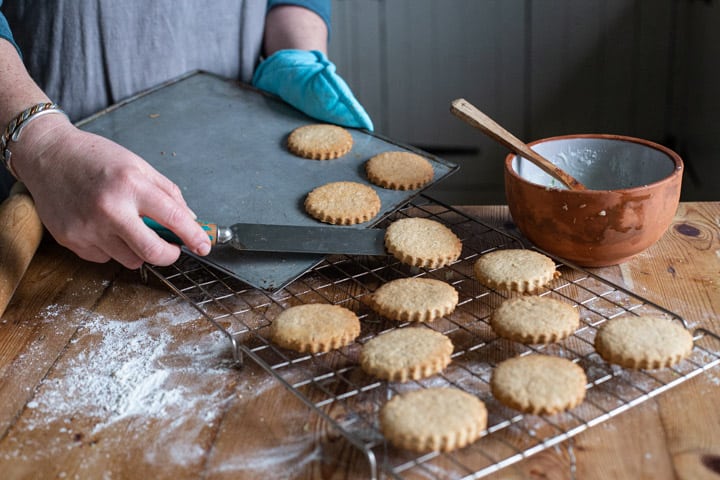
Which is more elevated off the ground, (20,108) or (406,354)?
(20,108)

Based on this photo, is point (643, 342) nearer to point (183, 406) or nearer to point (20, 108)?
point (183, 406)

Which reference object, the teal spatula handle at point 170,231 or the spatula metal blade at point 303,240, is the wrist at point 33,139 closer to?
the teal spatula handle at point 170,231

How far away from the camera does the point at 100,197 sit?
1.22 metres

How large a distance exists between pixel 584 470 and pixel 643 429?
0.12 m

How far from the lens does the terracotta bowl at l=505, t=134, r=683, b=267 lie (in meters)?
1.30

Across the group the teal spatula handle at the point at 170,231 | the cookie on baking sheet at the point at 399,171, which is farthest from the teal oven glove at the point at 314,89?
the teal spatula handle at the point at 170,231

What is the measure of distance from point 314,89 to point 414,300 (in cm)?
70

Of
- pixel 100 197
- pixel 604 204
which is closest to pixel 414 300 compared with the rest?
pixel 604 204

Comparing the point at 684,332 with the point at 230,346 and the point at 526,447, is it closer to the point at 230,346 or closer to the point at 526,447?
the point at 526,447

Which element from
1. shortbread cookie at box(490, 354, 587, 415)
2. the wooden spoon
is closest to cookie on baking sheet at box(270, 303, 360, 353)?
shortbread cookie at box(490, 354, 587, 415)

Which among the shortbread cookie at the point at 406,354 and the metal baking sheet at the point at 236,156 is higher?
the metal baking sheet at the point at 236,156

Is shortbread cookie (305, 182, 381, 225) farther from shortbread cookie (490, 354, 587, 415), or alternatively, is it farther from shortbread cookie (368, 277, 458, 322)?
shortbread cookie (490, 354, 587, 415)

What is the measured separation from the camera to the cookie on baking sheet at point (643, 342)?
1.04m

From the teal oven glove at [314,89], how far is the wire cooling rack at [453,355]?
321mm
